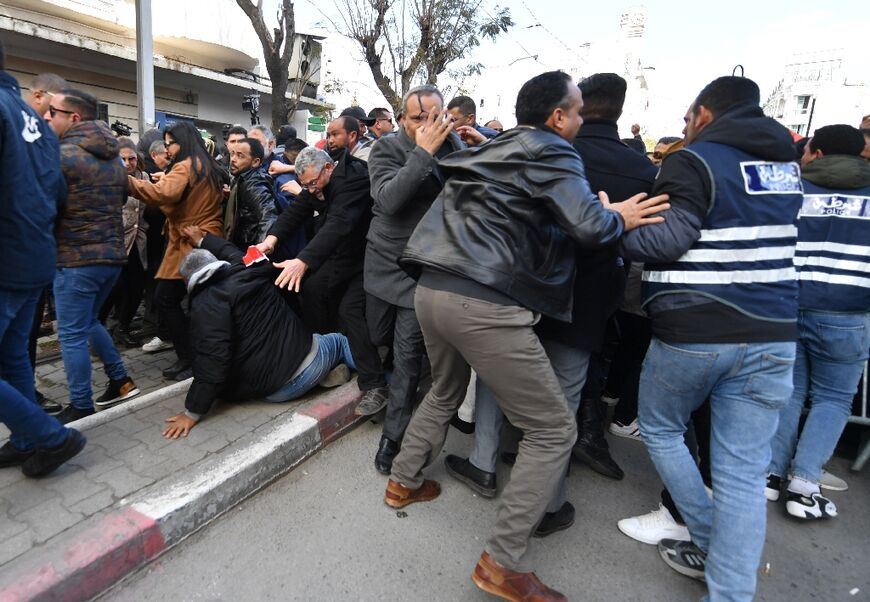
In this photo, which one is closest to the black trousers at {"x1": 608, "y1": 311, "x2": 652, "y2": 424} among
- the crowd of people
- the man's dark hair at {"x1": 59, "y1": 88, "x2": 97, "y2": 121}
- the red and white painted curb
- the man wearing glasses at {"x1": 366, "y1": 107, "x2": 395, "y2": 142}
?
the crowd of people

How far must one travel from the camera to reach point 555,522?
7.85ft

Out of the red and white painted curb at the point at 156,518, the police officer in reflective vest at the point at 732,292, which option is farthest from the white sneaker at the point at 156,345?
the police officer in reflective vest at the point at 732,292

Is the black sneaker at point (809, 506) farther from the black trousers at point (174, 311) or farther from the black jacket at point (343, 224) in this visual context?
the black trousers at point (174, 311)

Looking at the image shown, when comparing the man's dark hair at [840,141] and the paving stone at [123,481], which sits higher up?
the man's dark hair at [840,141]

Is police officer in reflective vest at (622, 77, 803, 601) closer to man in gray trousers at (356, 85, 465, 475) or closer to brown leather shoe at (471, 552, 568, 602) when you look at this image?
brown leather shoe at (471, 552, 568, 602)

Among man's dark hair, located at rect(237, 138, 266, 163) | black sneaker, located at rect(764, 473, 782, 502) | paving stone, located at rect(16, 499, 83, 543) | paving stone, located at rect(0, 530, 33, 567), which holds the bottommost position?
paving stone, located at rect(0, 530, 33, 567)

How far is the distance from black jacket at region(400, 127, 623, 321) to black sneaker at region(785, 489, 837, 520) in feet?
5.74

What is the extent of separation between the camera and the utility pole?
19.0ft

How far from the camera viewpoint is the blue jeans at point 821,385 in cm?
255

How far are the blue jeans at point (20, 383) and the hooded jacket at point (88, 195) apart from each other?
544 millimetres

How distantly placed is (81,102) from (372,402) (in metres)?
2.56

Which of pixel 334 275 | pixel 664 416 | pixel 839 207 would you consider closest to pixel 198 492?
pixel 334 275

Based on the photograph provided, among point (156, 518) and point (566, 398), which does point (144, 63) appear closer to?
point (156, 518)

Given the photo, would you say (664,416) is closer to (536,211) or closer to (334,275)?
(536,211)
